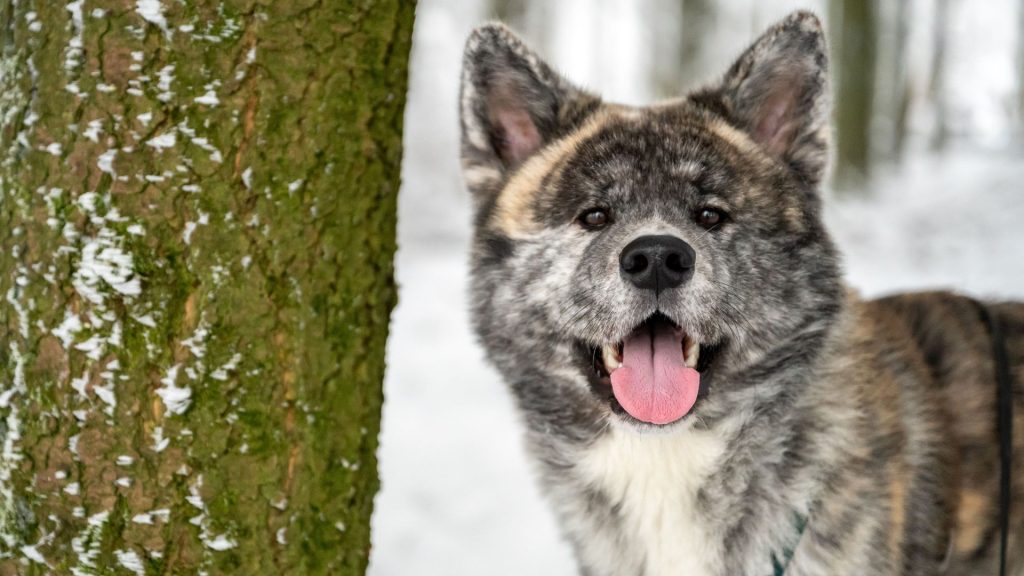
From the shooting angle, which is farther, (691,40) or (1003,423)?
(691,40)

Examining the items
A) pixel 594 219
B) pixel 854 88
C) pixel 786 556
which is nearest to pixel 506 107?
pixel 594 219

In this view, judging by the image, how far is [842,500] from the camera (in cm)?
252

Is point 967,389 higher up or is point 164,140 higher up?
point 164,140

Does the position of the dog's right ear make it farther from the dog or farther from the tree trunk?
the tree trunk

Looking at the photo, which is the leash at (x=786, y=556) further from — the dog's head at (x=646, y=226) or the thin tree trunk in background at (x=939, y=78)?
the thin tree trunk in background at (x=939, y=78)

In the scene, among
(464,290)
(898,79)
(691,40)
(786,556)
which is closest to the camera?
(786,556)

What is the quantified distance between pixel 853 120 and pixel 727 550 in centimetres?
1196

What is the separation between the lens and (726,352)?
8.52 feet

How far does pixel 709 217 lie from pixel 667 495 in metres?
0.81

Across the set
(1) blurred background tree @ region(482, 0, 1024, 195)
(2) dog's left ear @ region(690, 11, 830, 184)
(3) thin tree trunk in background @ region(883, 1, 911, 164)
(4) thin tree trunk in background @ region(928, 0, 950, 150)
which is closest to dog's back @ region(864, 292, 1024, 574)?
(2) dog's left ear @ region(690, 11, 830, 184)

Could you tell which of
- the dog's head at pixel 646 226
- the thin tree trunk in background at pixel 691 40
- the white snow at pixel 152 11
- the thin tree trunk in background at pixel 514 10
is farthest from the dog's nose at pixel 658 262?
the thin tree trunk in background at pixel 691 40

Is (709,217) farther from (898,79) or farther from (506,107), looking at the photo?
(898,79)

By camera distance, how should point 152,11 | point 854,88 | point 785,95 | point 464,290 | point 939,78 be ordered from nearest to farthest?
1. point 152,11
2. point 785,95
3. point 464,290
4. point 854,88
5. point 939,78

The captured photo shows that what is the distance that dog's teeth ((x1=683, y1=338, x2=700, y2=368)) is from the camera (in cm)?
255
